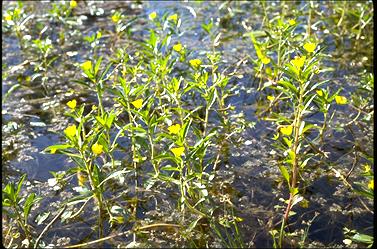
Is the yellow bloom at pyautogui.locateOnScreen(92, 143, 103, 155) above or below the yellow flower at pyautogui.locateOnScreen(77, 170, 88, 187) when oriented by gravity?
above

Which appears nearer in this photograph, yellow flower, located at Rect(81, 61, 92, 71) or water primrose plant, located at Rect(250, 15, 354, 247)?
water primrose plant, located at Rect(250, 15, 354, 247)

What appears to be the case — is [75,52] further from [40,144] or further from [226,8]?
[226,8]

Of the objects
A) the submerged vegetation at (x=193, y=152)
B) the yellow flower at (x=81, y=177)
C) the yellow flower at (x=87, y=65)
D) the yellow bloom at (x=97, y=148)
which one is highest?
the yellow flower at (x=87, y=65)

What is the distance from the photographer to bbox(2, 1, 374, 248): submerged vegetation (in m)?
2.46

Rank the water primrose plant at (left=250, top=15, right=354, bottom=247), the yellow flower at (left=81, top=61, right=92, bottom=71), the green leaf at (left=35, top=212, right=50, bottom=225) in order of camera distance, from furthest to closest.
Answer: the yellow flower at (left=81, top=61, right=92, bottom=71), the water primrose plant at (left=250, top=15, right=354, bottom=247), the green leaf at (left=35, top=212, right=50, bottom=225)

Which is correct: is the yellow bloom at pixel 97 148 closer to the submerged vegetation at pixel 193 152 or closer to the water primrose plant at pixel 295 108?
the submerged vegetation at pixel 193 152

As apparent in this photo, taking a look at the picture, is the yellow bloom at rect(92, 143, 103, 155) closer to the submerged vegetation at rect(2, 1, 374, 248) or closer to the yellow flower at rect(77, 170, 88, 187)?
the submerged vegetation at rect(2, 1, 374, 248)

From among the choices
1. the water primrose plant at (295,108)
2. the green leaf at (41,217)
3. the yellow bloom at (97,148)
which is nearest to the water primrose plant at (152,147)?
the yellow bloom at (97,148)

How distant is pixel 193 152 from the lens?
243 cm

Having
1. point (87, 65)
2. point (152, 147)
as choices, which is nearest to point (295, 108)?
point (152, 147)

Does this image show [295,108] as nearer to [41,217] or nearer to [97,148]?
[97,148]

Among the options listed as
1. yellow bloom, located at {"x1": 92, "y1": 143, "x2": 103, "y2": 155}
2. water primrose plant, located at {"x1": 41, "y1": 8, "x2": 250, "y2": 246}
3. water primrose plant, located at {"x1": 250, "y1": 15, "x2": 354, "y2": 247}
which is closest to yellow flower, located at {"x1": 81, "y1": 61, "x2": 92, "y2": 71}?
water primrose plant, located at {"x1": 41, "y1": 8, "x2": 250, "y2": 246}

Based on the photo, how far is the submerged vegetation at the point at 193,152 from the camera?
2461 mm

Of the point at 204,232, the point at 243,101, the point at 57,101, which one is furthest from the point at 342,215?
the point at 57,101
